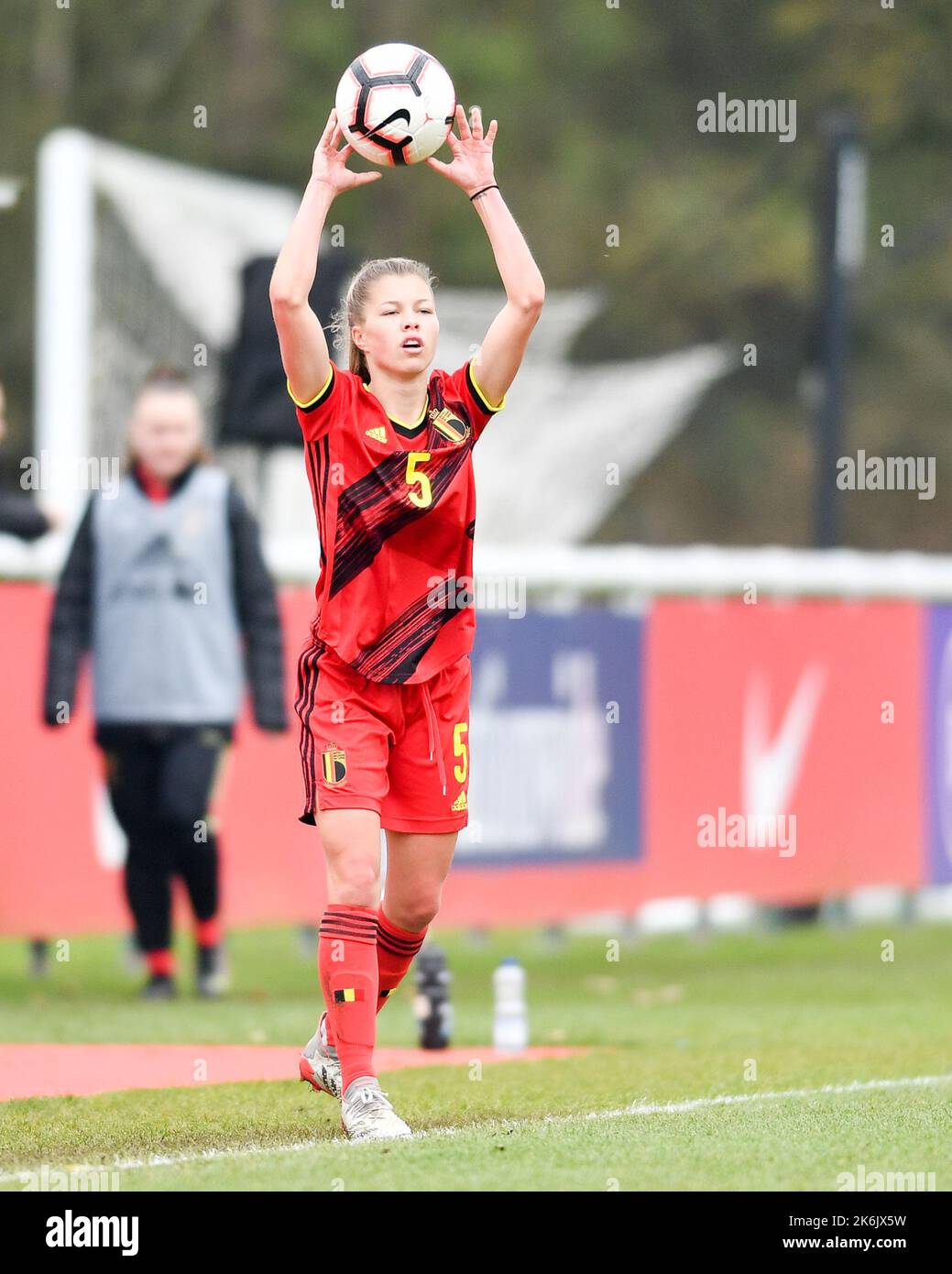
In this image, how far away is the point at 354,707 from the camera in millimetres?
6426

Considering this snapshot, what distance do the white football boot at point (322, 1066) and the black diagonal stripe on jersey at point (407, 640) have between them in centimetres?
94

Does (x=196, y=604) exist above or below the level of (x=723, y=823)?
above

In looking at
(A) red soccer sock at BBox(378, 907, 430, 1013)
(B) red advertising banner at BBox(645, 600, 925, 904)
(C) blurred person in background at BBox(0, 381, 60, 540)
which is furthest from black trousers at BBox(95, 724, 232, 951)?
(A) red soccer sock at BBox(378, 907, 430, 1013)

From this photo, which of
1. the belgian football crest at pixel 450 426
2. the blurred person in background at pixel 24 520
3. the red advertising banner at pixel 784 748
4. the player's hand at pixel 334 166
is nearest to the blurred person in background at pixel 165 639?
the blurred person in background at pixel 24 520

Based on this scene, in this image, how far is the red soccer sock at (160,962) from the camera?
1090 cm

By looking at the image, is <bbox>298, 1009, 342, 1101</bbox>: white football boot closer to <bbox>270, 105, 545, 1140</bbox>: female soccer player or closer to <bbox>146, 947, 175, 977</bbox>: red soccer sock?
<bbox>270, 105, 545, 1140</bbox>: female soccer player

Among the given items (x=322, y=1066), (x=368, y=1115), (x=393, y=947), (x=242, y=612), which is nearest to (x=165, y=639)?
(x=242, y=612)

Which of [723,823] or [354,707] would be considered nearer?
[354,707]

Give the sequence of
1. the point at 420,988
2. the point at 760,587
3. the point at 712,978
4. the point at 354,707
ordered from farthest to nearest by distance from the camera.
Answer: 1. the point at 760,587
2. the point at 712,978
3. the point at 420,988
4. the point at 354,707

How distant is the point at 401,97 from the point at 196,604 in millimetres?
4588

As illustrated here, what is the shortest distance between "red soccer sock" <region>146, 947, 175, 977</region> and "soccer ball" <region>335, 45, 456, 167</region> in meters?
5.02

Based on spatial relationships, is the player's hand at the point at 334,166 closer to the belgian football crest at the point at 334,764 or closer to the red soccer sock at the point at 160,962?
the belgian football crest at the point at 334,764
